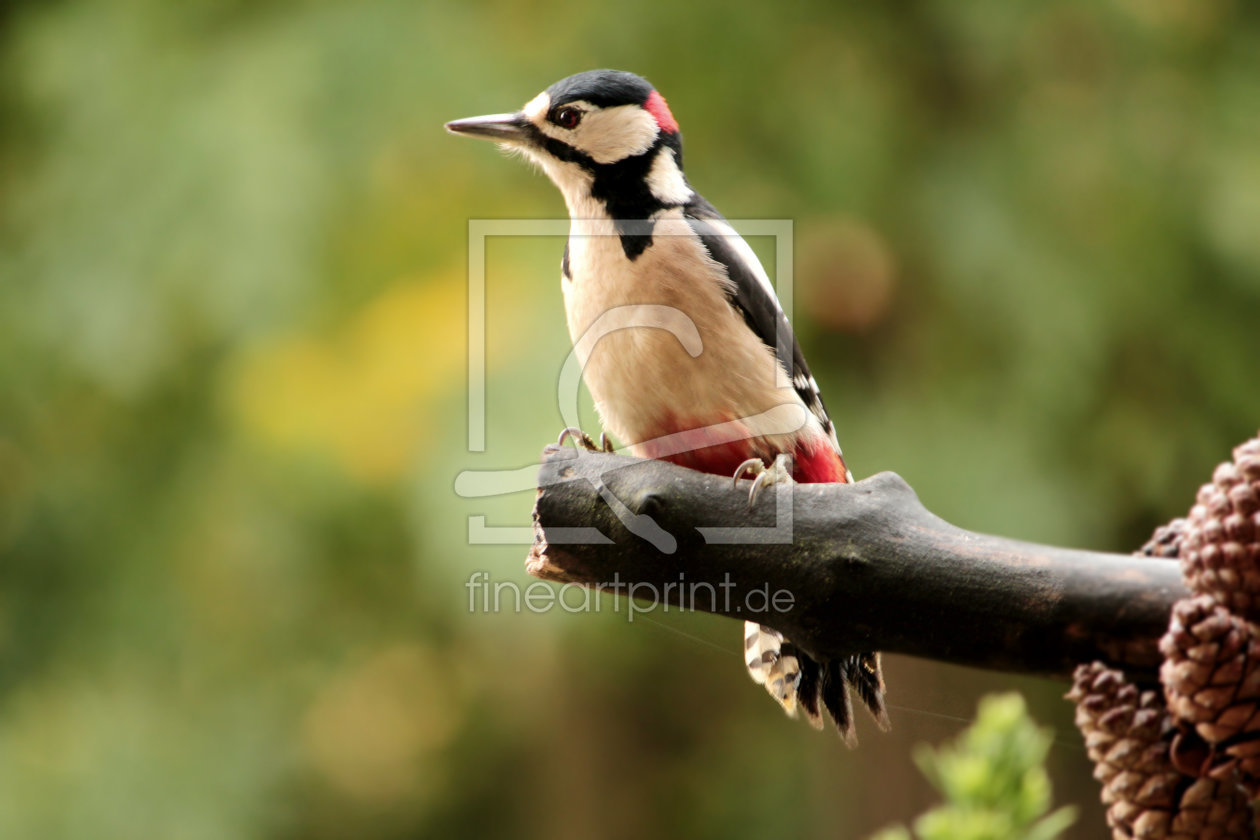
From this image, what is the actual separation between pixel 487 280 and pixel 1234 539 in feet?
7.06

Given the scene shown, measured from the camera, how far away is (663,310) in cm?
173

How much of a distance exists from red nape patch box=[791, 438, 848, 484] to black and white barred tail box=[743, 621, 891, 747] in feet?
0.81

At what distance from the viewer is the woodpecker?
1692mm

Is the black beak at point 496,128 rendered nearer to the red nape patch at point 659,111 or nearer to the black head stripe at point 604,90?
the black head stripe at point 604,90

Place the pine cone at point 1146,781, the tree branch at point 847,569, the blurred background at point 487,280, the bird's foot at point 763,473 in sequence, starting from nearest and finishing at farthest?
the pine cone at point 1146,781
the tree branch at point 847,569
the bird's foot at point 763,473
the blurred background at point 487,280

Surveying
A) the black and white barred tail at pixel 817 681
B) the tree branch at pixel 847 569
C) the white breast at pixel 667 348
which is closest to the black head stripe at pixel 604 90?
the white breast at pixel 667 348

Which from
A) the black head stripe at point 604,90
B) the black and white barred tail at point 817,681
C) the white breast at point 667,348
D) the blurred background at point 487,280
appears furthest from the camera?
the blurred background at point 487,280

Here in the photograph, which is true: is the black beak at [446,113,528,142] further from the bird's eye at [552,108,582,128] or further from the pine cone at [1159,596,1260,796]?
the pine cone at [1159,596,1260,796]

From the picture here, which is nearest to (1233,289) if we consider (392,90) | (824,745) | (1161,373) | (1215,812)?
(1161,373)

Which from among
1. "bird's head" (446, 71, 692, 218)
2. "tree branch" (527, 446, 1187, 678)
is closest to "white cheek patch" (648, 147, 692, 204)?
"bird's head" (446, 71, 692, 218)

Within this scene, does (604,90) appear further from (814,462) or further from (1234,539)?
(1234,539)

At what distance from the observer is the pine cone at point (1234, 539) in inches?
34.7

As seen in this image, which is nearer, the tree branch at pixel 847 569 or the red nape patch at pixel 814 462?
the tree branch at pixel 847 569

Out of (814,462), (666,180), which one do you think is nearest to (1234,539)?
(814,462)
